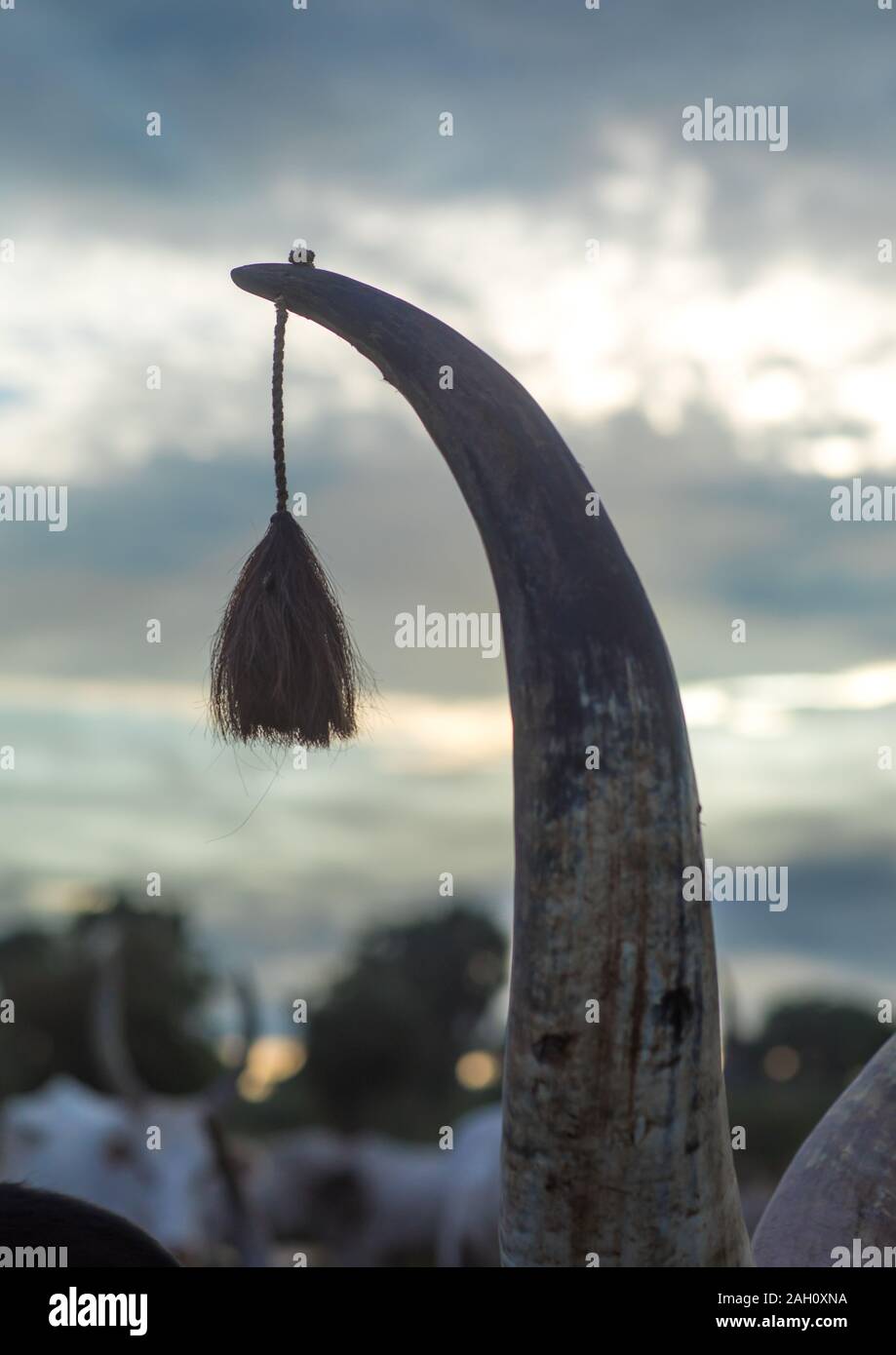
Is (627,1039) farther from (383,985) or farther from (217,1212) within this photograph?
(383,985)

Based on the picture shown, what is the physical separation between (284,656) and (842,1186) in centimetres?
226

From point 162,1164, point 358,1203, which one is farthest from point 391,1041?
point 162,1164

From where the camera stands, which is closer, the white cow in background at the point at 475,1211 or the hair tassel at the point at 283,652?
the hair tassel at the point at 283,652

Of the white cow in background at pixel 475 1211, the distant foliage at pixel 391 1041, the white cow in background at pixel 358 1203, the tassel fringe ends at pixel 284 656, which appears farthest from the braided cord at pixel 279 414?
the distant foliage at pixel 391 1041

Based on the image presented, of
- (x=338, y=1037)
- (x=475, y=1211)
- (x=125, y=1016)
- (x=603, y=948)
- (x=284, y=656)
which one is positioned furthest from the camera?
(x=338, y=1037)

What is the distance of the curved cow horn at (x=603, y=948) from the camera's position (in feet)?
8.41

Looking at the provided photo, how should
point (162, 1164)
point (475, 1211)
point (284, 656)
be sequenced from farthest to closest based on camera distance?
point (162, 1164)
point (475, 1211)
point (284, 656)

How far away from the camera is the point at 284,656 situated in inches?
134

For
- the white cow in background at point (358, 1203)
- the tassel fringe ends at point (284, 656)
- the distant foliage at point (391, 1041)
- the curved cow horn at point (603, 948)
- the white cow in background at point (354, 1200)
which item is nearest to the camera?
the curved cow horn at point (603, 948)

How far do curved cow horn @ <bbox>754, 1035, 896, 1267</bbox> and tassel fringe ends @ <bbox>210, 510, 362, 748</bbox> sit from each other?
1938 millimetres

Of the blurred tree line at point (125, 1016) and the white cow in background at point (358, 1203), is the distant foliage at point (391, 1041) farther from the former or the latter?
the white cow in background at point (358, 1203)

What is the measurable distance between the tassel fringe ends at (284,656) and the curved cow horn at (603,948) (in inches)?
32.0
